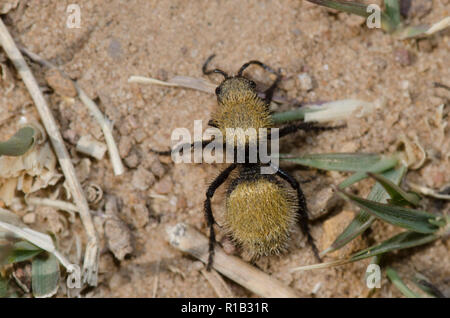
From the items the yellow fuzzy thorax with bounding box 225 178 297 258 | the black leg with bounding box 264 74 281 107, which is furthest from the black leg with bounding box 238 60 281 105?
the yellow fuzzy thorax with bounding box 225 178 297 258

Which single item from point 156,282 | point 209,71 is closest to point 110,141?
point 209,71

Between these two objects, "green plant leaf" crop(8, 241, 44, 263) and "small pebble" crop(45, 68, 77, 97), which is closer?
"green plant leaf" crop(8, 241, 44, 263)

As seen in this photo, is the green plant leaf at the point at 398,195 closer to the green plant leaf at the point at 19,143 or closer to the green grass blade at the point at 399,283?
the green grass blade at the point at 399,283

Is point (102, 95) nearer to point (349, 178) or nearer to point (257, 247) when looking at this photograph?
point (257, 247)

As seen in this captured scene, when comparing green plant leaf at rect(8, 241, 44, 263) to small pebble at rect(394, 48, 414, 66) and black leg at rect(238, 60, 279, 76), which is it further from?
small pebble at rect(394, 48, 414, 66)

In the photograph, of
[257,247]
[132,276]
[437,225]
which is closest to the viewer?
[437,225]

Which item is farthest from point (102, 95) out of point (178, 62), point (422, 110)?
point (422, 110)
